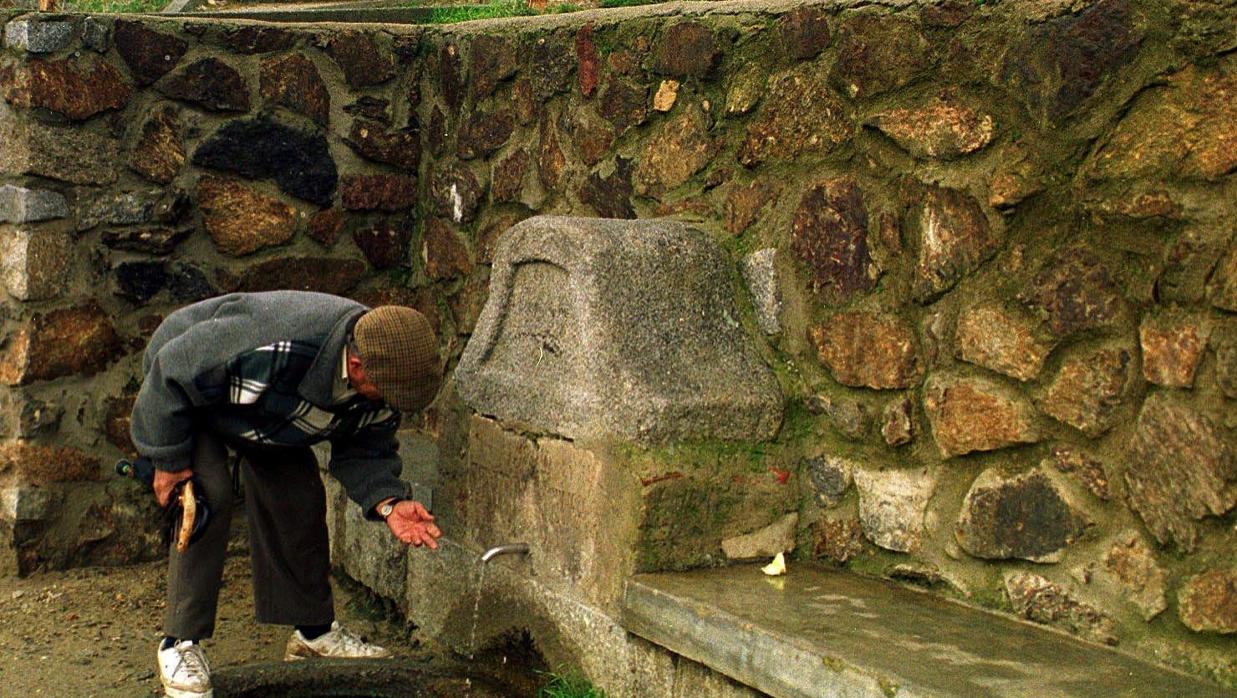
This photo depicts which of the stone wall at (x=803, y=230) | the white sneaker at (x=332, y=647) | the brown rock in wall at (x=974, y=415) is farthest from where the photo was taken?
the white sneaker at (x=332, y=647)

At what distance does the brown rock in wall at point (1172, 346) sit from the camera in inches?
97.1

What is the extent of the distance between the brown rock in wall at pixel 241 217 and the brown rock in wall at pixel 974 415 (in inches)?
101

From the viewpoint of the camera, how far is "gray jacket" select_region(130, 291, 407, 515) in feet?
10.4

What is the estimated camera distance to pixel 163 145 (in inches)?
179

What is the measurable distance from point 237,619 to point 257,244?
1.29 meters

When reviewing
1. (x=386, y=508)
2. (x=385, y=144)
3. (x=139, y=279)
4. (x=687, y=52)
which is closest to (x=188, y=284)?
(x=139, y=279)

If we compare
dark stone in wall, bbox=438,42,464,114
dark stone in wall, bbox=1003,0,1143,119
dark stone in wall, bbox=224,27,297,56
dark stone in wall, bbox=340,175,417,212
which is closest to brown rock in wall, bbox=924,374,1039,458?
dark stone in wall, bbox=1003,0,1143,119

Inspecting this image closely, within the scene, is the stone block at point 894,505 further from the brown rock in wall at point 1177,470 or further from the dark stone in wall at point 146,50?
the dark stone in wall at point 146,50

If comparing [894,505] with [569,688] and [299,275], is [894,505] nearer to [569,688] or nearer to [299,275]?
[569,688]

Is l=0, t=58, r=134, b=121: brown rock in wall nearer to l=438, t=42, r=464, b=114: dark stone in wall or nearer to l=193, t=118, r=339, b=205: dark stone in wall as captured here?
l=193, t=118, r=339, b=205: dark stone in wall

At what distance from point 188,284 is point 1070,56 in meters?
3.03

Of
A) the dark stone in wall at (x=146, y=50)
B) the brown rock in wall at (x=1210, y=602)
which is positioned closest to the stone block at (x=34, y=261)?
the dark stone in wall at (x=146, y=50)

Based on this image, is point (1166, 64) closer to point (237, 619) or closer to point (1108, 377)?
point (1108, 377)

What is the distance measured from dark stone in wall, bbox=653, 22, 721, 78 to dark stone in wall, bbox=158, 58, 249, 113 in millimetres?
1639
